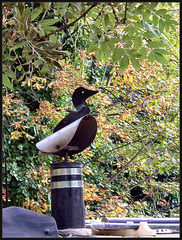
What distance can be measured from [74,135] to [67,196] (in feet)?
1.01

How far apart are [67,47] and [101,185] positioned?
192 centimetres

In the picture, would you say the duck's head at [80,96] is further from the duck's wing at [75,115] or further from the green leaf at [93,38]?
the green leaf at [93,38]

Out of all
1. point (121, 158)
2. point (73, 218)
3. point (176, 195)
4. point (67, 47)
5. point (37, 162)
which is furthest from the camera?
point (176, 195)

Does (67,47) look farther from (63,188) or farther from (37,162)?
(63,188)

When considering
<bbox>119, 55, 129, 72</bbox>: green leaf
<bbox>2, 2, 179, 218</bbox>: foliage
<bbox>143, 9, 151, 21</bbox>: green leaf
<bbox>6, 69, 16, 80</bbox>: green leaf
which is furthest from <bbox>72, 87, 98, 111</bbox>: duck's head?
<bbox>2, 2, 179, 218</bbox>: foliage

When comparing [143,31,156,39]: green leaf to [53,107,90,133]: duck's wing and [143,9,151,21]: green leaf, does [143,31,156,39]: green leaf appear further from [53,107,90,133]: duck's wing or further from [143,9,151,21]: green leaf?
[53,107,90,133]: duck's wing

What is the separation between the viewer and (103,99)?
4375 mm

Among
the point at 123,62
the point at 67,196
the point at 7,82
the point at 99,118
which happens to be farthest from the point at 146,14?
the point at 99,118

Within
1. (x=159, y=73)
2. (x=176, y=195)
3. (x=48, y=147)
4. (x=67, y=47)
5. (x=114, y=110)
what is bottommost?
(x=176, y=195)

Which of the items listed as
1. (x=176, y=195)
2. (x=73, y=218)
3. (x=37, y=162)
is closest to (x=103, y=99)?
(x=37, y=162)

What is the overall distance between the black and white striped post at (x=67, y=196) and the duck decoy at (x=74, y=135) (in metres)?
Answer: 0.09

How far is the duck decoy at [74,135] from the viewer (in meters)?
1.62

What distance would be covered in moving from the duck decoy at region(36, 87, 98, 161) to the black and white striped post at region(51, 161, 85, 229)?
0.30ft

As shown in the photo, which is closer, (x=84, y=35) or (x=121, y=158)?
(x=84, y=35)
